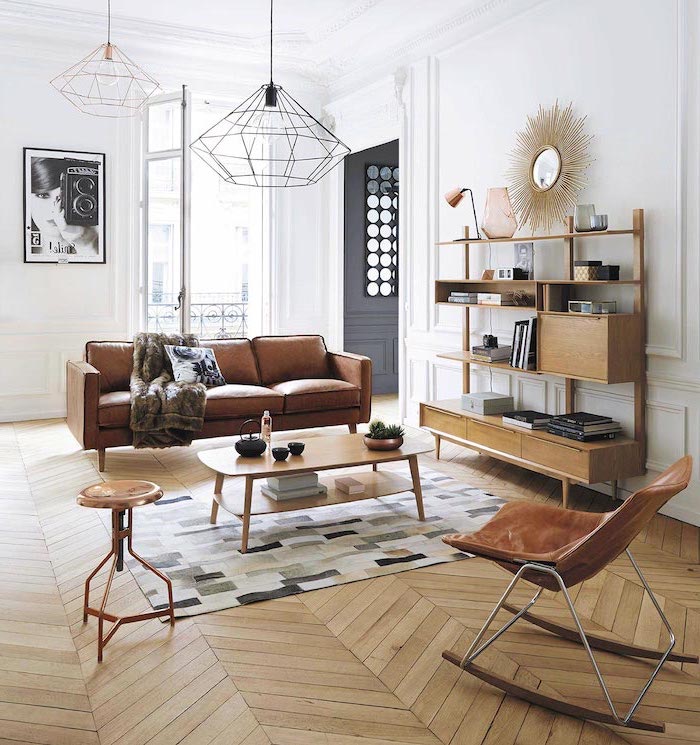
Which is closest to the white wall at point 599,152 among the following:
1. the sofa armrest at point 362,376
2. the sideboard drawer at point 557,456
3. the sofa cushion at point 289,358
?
the sideboard drawer at point 557,456

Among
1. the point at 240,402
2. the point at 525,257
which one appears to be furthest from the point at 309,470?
the point at 525,257

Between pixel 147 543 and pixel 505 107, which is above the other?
pixel 505 107

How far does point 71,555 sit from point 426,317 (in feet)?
11.3

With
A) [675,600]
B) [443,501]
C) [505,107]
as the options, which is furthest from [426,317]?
[675,600]

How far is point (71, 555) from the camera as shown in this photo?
11.6ft

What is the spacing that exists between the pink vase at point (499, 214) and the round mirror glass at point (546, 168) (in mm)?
206

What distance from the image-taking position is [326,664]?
8.39 feet

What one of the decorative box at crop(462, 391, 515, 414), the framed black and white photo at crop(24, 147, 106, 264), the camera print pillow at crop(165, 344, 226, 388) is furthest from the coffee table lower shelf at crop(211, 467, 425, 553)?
the framed black and white photo at crop(24, 147, 106, 264)

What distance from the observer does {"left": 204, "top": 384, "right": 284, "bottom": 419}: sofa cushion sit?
526cm

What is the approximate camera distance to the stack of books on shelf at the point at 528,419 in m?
4.44

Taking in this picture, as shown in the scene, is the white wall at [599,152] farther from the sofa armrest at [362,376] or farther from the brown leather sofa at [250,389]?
the brown leather sofa at [250,389]

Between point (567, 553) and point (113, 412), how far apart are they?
3.40m

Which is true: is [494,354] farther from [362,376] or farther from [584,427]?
[362,376]

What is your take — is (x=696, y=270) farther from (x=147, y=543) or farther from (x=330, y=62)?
(x=330, y=62)
